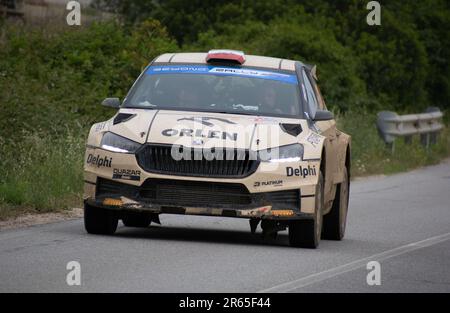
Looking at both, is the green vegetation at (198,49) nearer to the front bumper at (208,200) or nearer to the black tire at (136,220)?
the black tire at (136,220)

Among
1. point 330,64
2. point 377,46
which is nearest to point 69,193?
point 330,64

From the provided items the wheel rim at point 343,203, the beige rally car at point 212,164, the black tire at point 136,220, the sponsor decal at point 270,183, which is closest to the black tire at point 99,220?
the beige rally car at point 212,164

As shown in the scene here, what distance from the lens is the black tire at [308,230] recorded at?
11791 mm

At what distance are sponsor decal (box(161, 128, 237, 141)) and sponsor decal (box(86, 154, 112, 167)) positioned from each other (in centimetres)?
54

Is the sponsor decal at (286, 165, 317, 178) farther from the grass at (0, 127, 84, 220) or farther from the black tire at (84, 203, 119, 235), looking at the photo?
the grass at (0, 127, 84, 220)

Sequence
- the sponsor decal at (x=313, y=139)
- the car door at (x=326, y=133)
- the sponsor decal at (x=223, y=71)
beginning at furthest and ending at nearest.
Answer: the sponsor decal at (x=223, y=71) < the car door at (x=326, y=133) < the sponsor decal at (x=313, y=139)

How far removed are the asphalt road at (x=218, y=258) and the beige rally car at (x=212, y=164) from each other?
1.07 feet

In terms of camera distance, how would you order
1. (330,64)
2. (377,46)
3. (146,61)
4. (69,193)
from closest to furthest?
(69,193) → (146,61) → (330,64) → (377,46)

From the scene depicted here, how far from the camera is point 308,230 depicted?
11820 millimetres

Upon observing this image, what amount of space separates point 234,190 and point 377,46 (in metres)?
21.4

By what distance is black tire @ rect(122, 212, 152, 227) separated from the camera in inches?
496

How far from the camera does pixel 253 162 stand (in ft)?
37.7

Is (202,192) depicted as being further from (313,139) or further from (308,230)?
(313,139)
